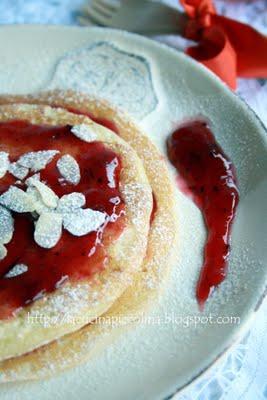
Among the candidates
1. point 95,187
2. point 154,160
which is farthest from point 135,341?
point 154,160

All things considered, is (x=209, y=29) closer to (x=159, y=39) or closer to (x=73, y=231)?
(x=159, y=39)

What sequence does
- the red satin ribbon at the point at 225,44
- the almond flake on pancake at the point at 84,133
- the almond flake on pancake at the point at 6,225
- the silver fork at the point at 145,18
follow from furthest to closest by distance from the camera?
the silver fork at the point at 145,18
the red satin ribbon at the point at 225,44
the almond flake on pancake at the point at 84,133
the almond flake on pancake at the point at 6,225

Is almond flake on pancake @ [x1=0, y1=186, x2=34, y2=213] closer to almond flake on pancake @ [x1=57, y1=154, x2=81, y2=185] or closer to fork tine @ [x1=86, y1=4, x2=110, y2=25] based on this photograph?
almond flake on pancake @ [x1=57, y1=154, x2=81, y2=185]

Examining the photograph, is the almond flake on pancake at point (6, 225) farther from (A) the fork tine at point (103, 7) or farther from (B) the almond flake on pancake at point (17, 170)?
(A) the fork tine at point (103, 7)

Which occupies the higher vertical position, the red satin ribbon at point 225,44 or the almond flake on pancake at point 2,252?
the red satin ribbon at point 225,44

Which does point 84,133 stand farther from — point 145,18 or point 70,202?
point 145,18

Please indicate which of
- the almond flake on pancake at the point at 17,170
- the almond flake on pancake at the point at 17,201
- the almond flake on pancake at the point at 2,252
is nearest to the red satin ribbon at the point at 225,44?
the almond flake on pancake at the point at 17,170

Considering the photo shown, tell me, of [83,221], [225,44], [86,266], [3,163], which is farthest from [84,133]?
[225,44]
